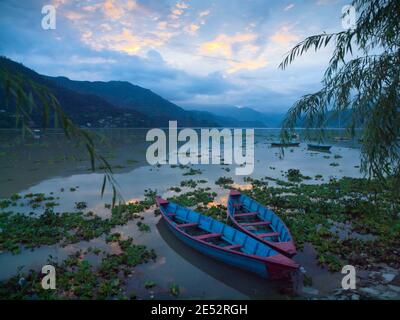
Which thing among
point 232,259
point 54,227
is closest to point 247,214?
point 232,259

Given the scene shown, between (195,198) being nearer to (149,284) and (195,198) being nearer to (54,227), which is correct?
(54,227)

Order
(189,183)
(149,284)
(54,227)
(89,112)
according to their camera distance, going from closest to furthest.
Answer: (149,284)
(54,227)
(189,183)
(89,112)

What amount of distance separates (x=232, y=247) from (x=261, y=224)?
3141 millimetres

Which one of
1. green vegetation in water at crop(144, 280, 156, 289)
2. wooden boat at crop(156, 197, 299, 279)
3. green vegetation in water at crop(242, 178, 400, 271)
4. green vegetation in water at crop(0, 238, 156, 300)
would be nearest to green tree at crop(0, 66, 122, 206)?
green vegetation in water at crop(0, 238, 156, 300)

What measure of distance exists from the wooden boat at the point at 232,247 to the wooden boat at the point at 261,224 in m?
0.56

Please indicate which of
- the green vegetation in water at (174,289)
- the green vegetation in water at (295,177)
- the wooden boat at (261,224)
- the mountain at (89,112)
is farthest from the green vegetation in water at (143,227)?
the mountain at (89,112)

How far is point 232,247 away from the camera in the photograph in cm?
962

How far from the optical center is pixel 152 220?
1434cm

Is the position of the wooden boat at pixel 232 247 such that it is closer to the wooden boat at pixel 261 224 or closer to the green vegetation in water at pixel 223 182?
the wooden boat at pixel 261 224

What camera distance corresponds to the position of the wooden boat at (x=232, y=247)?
26.4ft

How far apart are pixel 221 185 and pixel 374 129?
17200 millimetres

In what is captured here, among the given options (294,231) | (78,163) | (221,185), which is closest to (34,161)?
(78,163)

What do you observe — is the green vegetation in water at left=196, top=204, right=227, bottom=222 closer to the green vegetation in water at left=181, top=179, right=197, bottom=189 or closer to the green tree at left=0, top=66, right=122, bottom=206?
the green vegetation in water at left=181, top=179, right=197, bottom=189
